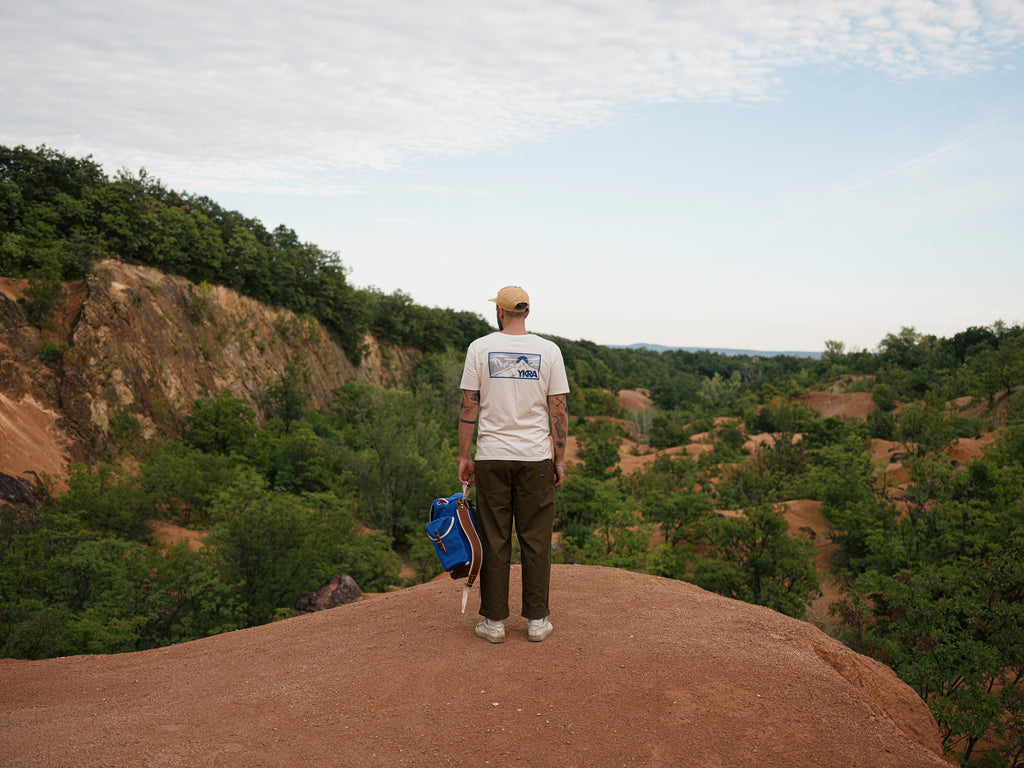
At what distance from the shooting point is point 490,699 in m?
3.56

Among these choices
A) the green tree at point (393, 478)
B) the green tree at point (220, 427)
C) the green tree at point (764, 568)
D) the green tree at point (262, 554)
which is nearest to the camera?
the green tree at point (262, 554)

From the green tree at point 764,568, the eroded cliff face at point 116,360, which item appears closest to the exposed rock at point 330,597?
the green tree at point 764,568

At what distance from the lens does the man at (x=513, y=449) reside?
13.9 feet

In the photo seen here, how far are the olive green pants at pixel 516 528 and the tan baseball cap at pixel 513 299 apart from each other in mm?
A: 1079

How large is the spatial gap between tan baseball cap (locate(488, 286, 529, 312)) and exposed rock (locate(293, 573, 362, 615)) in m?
7.95

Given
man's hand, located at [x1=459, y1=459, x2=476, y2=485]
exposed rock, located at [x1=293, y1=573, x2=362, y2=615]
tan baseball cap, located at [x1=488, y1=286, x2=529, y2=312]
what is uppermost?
tan baseball cap, located at [x1=488, y1=286, x2=529, y2=312]

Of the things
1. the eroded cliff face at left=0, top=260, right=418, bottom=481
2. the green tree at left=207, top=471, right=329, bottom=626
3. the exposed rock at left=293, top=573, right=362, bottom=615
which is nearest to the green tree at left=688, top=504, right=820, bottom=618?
the exposed rock at left=293, top=573, right=362, bottom=615

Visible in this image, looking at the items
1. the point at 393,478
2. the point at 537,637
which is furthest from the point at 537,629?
the point at 393,478

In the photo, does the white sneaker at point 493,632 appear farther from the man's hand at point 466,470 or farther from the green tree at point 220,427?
the green tree at point 220,427

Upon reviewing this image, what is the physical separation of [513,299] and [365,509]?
16674 millimetres

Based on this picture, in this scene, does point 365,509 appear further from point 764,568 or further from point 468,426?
point 468,426

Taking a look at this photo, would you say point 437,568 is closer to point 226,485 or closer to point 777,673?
point 226,485

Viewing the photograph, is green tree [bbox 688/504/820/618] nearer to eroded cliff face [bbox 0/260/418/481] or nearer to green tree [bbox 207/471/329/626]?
green tree [bbox 207/471/329/626]

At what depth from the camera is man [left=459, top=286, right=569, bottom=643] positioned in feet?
13.9
